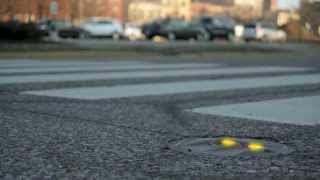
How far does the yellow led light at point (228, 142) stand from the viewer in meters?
7.27

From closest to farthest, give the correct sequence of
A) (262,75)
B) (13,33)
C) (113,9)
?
(262,75) → (13,33) → (113,9)

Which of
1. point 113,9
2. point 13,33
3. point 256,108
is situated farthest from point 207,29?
Result: point 113,9

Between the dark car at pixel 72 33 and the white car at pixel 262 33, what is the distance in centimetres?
1383

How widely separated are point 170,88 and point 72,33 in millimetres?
35158

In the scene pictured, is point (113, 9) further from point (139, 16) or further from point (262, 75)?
point (262, 75)

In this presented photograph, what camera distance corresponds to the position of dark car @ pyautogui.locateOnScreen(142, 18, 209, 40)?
44.0m

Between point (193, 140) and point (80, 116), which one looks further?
point (80, 116)

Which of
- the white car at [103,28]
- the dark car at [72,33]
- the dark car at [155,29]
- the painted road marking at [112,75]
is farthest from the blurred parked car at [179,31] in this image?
the painted road marking at [112,75]

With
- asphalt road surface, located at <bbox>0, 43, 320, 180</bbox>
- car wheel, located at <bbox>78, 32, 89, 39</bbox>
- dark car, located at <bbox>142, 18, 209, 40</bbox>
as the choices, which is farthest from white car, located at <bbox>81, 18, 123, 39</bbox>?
asphalt road surface, located at <bbox>0, 43, 320, 180</bbox>

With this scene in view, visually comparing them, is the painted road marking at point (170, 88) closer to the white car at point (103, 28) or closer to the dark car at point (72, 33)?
the white car at point (103, 28)

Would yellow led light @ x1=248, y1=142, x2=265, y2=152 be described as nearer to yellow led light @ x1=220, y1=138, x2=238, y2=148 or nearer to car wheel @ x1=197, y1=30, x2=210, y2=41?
yellow led light @ x1=220, y1=138, x2=238, y2=148

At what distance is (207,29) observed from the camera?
45.8 meters

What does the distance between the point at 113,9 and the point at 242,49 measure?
243ft

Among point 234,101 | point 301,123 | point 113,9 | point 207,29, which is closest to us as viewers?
point 301,123
